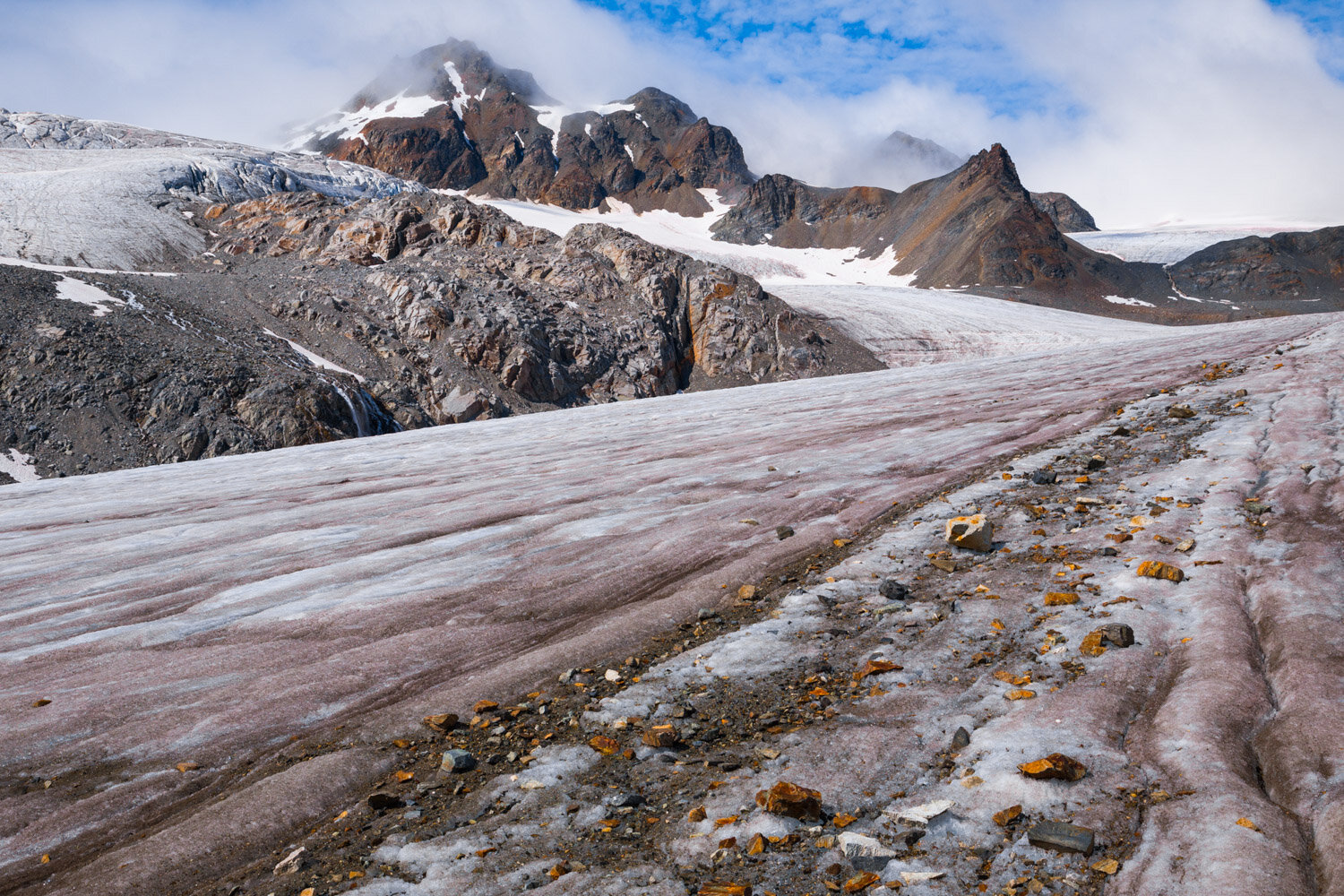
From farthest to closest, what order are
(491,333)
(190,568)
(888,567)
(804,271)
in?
(804,271) < (491,333) < (190,568) < (888,567)

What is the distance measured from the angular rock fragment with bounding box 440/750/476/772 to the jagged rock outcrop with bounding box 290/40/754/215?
17673cm

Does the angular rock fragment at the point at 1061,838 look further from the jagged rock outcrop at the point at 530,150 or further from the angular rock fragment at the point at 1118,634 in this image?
the jagged rock outcrop at the point at 530,150

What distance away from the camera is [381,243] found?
4956 centimetres

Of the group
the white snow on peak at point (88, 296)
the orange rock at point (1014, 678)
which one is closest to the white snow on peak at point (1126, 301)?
the white snow on peak at point (88, 296)

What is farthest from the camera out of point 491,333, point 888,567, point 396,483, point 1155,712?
point 491,333

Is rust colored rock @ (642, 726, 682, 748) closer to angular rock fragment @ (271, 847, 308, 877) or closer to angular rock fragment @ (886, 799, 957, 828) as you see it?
angular rock fragment @ (886, 799, 957, 828)

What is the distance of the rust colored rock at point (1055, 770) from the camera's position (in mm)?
2965

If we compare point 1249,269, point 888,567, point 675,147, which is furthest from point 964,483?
point 675,147

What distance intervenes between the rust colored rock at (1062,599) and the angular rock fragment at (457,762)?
3.60m

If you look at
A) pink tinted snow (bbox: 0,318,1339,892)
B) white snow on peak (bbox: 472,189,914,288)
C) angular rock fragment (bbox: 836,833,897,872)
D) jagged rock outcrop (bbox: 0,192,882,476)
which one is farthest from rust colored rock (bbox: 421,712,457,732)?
white snow on peak (bbox: 472,189,914,288)

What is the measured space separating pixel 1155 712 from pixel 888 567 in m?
2.38

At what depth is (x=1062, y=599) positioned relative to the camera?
4.64 meters

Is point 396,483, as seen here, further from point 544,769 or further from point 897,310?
point 897,310

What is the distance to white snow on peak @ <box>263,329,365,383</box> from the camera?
35.8 metres
